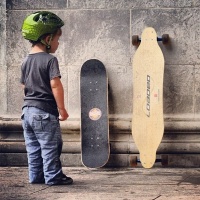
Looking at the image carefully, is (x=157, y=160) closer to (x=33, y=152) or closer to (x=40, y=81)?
(x=33, y=152)

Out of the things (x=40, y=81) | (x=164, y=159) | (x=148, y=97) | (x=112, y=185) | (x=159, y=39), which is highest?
(x=159, y=39)

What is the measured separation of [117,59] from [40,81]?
1489 millimetres

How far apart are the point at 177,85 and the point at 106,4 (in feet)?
3.46

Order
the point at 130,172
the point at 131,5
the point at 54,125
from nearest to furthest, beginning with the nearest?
the point at 54,125 → the point at 130,172 → the point at 131,5

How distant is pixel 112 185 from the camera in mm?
4664

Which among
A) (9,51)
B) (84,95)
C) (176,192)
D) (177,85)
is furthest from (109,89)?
(176,192)

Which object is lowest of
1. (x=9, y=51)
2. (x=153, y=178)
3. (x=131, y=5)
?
(x=153, y=178)

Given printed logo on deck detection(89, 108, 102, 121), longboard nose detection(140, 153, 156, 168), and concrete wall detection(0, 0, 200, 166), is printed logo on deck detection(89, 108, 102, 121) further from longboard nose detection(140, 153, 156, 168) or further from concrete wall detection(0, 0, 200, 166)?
longboard nose detection(140, 153, 156, 168)

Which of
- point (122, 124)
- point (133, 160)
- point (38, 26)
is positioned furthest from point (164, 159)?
point (38, 26)

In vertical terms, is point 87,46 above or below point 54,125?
above

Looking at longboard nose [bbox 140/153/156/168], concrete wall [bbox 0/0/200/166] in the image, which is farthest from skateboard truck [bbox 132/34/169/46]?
longboard nose [bbox 140/153/156/168]

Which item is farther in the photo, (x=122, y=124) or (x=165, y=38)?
(x=122, y=124)

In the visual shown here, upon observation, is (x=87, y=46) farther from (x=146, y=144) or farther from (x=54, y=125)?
(x=54, y=125)

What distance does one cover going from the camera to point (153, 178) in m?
5.06
